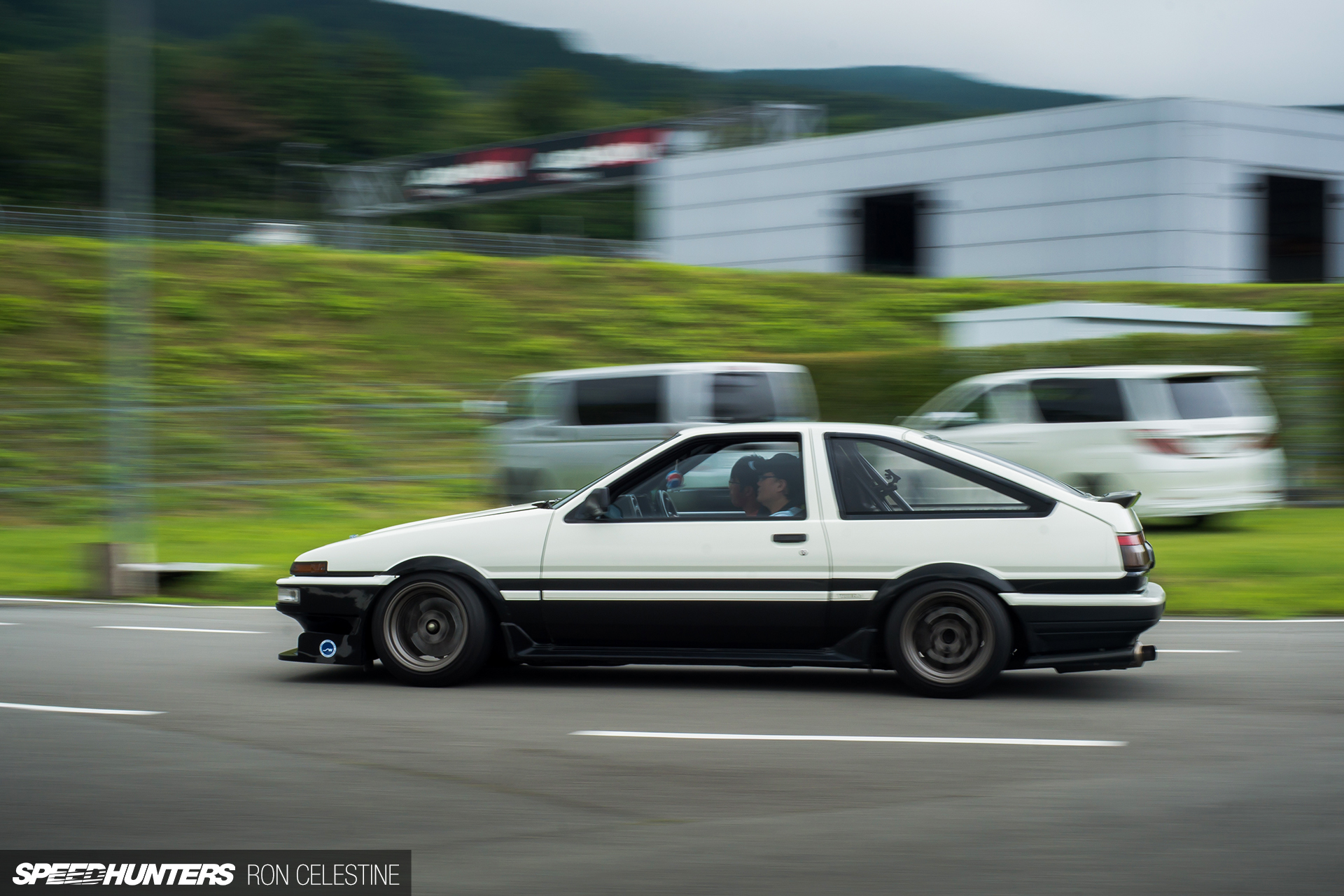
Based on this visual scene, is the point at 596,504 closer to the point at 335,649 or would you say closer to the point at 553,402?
the point at 335,649

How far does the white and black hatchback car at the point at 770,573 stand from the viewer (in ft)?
22.0

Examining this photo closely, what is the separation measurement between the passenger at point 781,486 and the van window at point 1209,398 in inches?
334

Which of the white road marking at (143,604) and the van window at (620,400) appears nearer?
the white road marking at (143,604)

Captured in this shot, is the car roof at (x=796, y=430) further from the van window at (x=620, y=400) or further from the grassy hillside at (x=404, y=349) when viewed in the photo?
the grassy hillside at (x=404, y=349)

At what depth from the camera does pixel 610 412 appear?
15.6m

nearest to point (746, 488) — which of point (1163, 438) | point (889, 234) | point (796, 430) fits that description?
point (796, 430)

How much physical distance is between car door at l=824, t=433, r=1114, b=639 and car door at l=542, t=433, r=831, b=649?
0.13m

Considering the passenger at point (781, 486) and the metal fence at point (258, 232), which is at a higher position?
the metal fence at point (258, 232)

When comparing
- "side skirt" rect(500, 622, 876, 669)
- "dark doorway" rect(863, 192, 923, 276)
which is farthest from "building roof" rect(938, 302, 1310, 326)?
"dark doorway" rect(863, 192, 923, 276)

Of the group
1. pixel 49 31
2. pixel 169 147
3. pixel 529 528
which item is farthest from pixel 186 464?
pixel 49 31

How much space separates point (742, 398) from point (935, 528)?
828 cm

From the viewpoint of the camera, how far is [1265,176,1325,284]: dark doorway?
37719 mm

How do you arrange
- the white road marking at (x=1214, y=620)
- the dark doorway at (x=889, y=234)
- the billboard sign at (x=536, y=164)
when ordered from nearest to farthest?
the white road marking at (x=1214, y=620) < the dark doorway at (x=889, y=234) < the billboard sign at (x=536, y=164)

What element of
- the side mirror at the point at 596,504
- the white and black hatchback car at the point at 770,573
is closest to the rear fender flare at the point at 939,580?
the white and black hatchback car at the point at 770,573
